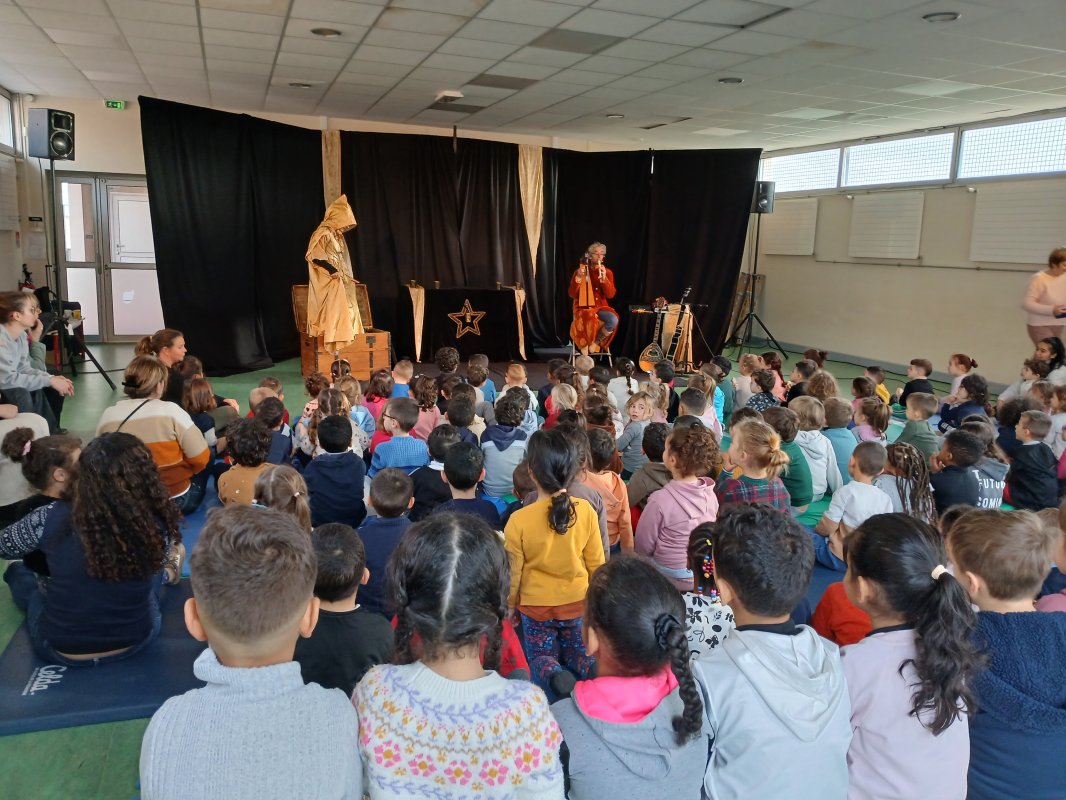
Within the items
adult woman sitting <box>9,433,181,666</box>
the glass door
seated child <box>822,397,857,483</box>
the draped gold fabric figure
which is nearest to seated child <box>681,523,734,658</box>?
adult woman sitting <box>9,433,181,666</box>

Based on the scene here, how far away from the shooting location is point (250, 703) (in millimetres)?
1110

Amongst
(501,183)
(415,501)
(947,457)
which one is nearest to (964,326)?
(501,183)

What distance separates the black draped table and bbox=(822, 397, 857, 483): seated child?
17.7 feet

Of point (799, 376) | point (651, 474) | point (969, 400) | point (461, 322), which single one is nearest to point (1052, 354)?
point (969, 400)

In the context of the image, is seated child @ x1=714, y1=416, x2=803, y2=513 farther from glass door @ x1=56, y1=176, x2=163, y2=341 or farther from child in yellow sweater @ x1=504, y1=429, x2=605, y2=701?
glass door @ x1=56, y1=176, x2=163, y2=341

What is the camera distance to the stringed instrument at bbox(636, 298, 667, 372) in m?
8.77

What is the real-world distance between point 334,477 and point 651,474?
4.23 feet

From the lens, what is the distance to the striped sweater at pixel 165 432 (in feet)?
10.8

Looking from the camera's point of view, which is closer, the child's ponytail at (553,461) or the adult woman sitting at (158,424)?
the child's ponytail at (553,461)

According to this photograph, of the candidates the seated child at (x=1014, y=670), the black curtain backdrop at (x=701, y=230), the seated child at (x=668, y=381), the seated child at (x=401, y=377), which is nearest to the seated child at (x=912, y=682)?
the seated child at (x=1014, y=670)

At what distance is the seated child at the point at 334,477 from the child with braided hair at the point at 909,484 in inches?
82.7

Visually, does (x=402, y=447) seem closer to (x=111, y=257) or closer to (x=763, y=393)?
(x=763, y=393)

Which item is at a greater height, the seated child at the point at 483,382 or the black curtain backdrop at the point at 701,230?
the black curtain backdrop at the point at 701,230

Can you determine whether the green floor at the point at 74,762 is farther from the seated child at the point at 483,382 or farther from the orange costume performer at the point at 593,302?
the orange costume performer at the point at 593,302
